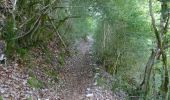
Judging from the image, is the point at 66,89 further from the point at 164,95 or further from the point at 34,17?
the point at 164,95

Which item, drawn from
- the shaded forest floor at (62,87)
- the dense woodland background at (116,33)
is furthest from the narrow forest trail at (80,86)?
the dense woodland background at (116,33)

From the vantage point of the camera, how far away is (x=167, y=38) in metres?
12.1

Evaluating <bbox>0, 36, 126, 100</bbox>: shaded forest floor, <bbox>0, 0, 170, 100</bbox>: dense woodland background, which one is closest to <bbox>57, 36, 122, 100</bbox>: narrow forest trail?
<bbox>0, 36, 126, 100</bbox>: shaded forest floor

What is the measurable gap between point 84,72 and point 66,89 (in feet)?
14.4

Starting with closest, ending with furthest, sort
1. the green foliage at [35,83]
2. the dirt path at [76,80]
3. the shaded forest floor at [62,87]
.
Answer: the shaded forest floor at [62,87] → the green foliage at [35,83] → the dirt path at [76,80]

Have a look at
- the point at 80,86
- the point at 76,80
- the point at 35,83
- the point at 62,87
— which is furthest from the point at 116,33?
the point at 35,83

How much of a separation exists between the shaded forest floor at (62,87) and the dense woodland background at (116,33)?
88 cm

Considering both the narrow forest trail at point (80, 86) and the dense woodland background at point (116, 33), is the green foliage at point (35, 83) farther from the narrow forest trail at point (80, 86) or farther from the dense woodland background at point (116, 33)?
the dense woodland background at point (116, 33)

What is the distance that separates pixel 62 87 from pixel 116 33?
602 cm

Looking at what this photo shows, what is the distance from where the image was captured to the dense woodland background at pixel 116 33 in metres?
10.8

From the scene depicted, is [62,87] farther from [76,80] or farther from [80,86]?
[76,80]

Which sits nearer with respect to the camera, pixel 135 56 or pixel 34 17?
pixel 34 17

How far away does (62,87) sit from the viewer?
1176cm

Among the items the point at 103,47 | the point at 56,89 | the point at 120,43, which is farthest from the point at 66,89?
the point at 103,47
